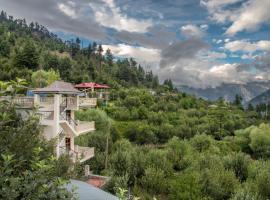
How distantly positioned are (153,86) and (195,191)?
3593 inches

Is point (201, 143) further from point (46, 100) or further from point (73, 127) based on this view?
point (46, 100)

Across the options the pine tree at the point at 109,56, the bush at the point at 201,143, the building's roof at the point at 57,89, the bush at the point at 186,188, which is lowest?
the bush at the point at 201,143

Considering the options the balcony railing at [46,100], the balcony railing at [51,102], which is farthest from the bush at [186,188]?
the balcony railing at [46,100]

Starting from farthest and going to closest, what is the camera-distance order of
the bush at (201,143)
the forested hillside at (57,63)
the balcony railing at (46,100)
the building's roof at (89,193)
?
→ 1. the forested hillside at (57,63)
2. the bush at (201,143)
3. the balcony railing at (46,100)
4. the building's roof at (89,193)

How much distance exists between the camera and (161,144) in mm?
51625

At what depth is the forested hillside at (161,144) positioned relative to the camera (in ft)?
66.9

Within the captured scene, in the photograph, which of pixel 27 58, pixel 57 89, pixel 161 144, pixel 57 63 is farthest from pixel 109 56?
pixel 57 89

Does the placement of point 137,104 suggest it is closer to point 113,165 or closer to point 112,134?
point 112,134

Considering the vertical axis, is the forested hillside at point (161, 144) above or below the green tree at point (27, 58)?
below

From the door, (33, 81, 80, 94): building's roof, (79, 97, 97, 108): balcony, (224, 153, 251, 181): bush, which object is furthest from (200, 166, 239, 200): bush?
(33, 81, 80, 94): building's roof

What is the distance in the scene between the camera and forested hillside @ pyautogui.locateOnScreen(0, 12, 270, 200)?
20.4m

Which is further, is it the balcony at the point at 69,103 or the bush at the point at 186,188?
the bush at the point at 186,188

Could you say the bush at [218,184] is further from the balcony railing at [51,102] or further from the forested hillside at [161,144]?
the balcony railing at [51,102]

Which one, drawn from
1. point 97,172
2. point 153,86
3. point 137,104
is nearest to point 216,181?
point 97,172
